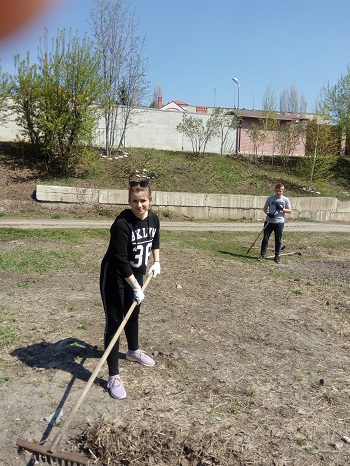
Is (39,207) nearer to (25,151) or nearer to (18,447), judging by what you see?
(25,151)

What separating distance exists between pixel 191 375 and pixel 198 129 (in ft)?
76.1

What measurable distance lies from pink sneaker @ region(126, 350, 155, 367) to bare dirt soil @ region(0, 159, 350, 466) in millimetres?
81

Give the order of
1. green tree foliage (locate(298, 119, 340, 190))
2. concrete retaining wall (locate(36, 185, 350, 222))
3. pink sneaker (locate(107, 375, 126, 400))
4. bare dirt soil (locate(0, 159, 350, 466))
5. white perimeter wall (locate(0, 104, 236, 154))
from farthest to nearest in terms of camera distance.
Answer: white perimeter wall (locate(0, 104, 236, 154)), green tree foliage (locate(298, 119, 340, 190)), concrete retaining wall (locate(36, 185, 350, 222)), pink sneaker (locate(107, 375, 126, 400)), bare dirt soil (locate(0, 159, 350, 466))

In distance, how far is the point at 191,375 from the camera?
169 inches

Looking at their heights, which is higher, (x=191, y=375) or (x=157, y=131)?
(x=157, y=131)

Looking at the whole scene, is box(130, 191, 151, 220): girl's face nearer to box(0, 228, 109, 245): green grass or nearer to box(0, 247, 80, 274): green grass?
box(0, 247, 80, 274): green grass

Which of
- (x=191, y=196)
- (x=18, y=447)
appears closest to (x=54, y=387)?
(x=18, y=447)

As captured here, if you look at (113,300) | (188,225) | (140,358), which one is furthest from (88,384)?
(188,225)

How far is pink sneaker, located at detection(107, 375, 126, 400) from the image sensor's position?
3795 mm

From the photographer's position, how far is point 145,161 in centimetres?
2262

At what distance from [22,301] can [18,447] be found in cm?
326

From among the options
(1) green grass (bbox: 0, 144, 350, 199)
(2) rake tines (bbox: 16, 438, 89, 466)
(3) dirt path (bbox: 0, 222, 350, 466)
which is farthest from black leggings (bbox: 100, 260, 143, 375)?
(1) green grass (bbox: 0, 144, 350, 199)

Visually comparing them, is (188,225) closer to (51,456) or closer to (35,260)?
(35,260)

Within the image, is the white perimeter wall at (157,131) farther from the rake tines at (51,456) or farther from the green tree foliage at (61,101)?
the rake tines at (51,456)
